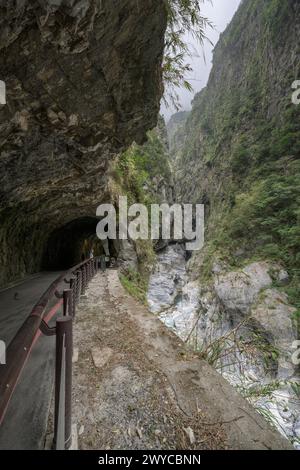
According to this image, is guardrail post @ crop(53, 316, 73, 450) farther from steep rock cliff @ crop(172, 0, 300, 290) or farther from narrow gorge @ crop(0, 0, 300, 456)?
steep rock cliff @ crop(172, 0, 300, 290)

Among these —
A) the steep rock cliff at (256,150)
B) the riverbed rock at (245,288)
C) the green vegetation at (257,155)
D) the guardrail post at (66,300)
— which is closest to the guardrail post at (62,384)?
the guardrail post at (66,300)

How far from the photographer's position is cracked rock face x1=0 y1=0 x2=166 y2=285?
2.71 metres

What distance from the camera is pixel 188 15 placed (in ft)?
12.0

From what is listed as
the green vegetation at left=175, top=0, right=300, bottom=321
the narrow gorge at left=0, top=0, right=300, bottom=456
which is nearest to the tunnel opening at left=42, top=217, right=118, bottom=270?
the narrow gorge at left=0, top=0, right=300, bottom=456

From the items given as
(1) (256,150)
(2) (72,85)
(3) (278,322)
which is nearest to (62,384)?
(2) (72,85)

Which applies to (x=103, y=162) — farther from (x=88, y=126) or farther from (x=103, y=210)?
(x=103, y=210)

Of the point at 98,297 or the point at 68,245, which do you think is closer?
the point at 98,297

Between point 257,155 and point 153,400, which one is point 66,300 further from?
point 257,155

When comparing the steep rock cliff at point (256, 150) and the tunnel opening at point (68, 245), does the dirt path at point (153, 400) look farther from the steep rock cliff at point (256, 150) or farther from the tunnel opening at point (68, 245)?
the steep rock cliff at point (256, 150)

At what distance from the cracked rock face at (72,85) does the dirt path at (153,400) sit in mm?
3560

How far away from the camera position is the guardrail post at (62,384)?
166 cm

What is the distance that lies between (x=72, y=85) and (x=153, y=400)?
4.31 meters

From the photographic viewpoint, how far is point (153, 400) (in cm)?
240

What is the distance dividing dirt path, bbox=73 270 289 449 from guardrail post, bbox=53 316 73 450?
228 millimetres
